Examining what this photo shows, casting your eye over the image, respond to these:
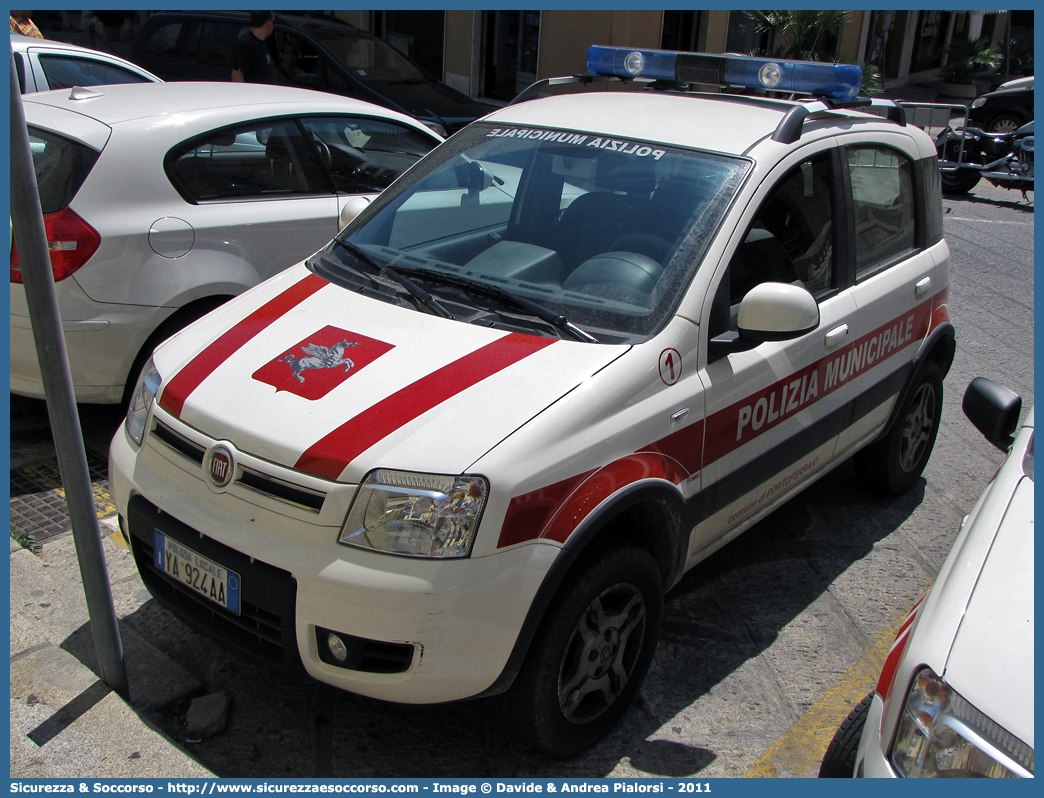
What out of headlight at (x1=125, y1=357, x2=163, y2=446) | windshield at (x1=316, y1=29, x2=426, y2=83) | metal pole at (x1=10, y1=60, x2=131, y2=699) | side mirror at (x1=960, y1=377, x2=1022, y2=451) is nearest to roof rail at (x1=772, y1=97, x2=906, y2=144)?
side mirror at (x1=960, y1=377, x2=1022, y2=451)

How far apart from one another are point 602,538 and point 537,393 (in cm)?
53

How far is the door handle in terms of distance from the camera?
143 inches

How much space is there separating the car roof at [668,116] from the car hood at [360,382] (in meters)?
1.06

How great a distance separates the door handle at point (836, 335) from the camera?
11.9ft

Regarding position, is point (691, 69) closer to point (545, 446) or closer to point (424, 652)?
point (545, 446)

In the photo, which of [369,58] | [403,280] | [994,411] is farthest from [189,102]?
[369,58]

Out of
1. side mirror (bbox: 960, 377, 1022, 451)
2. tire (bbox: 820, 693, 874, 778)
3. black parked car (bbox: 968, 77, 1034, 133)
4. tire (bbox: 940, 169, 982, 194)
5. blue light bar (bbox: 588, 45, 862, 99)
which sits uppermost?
blue light bar (bbox: 588, 45, 862, 99)

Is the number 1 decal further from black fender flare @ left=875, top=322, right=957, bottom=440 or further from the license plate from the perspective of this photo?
black fender flare @ left=875, top=322, right=957, bottom=440

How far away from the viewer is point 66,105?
4.57 m

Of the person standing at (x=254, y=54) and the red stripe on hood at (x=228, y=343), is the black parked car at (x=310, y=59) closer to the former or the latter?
the person standing at (x=254, y=54)

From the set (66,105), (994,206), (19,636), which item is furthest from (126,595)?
(994,206)

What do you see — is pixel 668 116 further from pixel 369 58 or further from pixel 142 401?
pixel 369 58

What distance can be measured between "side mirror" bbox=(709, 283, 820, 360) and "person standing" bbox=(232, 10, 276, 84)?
6.61 meters

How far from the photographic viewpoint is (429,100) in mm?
10211
